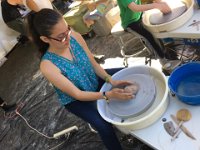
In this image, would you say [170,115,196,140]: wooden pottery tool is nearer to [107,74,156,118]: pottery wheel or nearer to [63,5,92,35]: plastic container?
[107,74,156,118]: pottery wheel

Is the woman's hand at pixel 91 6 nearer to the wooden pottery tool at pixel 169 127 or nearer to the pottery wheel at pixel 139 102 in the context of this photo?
the pottery wheel at pixel 139 102

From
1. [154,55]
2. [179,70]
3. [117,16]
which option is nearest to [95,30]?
[117,16]

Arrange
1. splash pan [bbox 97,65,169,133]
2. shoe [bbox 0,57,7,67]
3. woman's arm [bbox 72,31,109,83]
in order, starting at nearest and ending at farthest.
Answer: splash pan [bbox 97,65,169,133] → woman's arm [bbox 72,31,109,83] → shoe [bbox 0,57,7,67]

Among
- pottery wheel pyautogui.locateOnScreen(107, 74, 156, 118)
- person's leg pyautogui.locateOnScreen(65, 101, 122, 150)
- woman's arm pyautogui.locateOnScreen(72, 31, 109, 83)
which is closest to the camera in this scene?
pottery wheel pyautogui.locateOnScreen(107, 74, 156, 118)

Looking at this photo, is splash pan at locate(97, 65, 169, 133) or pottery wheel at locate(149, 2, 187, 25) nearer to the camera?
splash pan at locate(97, 65, 169, 133)

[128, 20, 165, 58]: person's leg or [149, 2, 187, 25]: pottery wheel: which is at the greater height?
[149, 2, 187, 25]: pottery wheel

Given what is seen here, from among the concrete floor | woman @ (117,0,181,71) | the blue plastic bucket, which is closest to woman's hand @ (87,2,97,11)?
the concrete floor

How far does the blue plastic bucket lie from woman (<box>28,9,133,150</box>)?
0.24 m

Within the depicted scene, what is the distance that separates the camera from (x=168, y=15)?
6.54 feet

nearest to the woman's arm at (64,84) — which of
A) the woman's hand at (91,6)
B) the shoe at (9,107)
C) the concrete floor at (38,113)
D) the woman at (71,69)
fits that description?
the woman at (71,69)

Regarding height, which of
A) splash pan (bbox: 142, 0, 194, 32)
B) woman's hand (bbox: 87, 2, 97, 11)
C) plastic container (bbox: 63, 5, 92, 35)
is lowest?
plastic container (bbox: 63, 5, 92, 35)

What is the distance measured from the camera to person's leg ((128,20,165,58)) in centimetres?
237

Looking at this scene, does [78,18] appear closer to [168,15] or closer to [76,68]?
[168,15]

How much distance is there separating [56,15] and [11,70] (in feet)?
8.41
